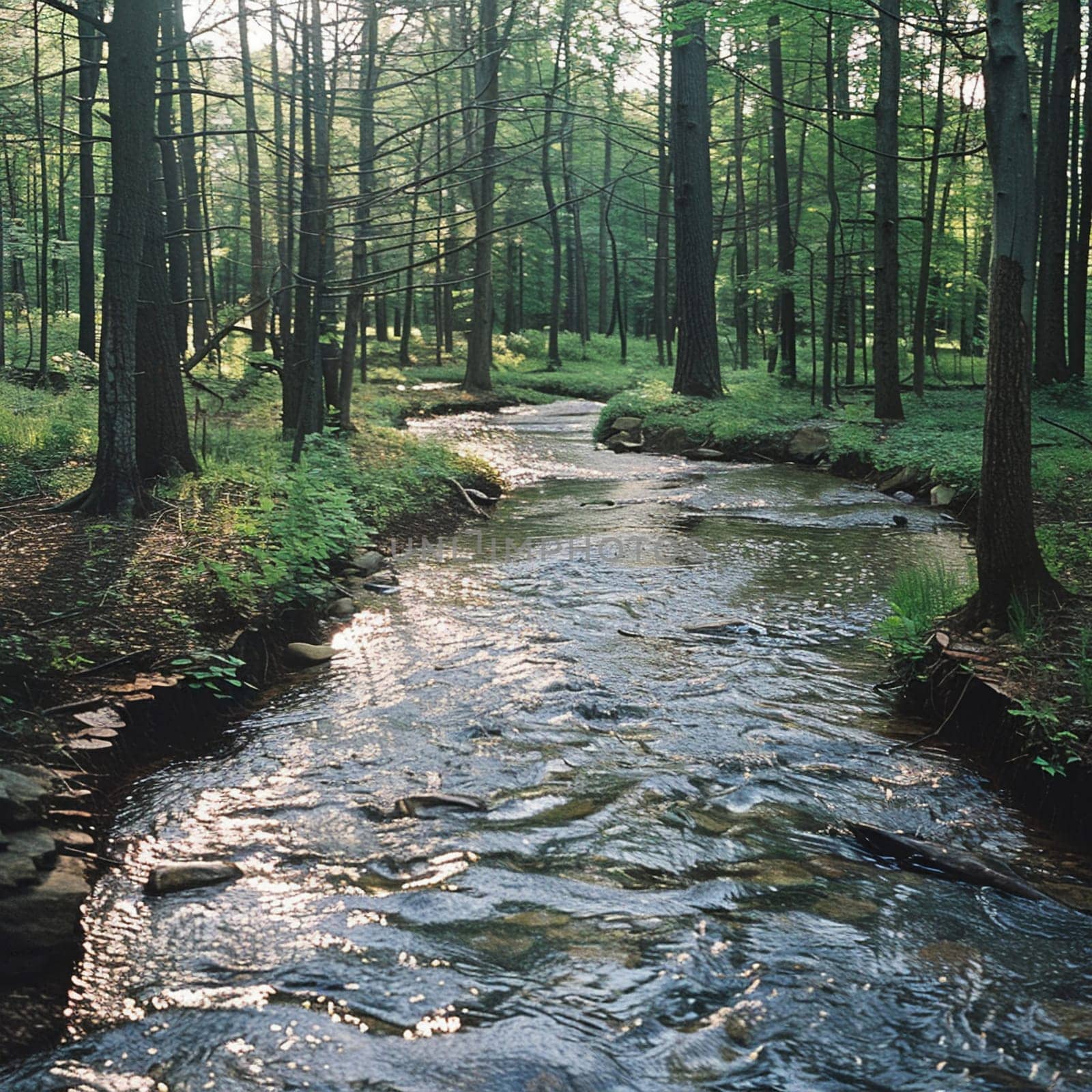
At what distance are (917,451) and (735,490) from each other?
286cm

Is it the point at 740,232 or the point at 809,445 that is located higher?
the point at 740,232

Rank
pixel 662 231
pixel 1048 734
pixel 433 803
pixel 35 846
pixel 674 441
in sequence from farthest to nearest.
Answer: pixel 662 231 < pixel 674 441 < pixel 433 803 < pixel 1048 734 < pixel 35 846

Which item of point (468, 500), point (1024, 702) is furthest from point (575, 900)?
point (468, 500)

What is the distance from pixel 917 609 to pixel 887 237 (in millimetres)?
12551

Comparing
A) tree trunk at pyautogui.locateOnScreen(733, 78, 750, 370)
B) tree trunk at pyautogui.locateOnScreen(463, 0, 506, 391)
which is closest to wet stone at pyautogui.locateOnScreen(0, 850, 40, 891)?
tree trunk at pyautogui.locateOnScreen(463, 0, 506, 391)

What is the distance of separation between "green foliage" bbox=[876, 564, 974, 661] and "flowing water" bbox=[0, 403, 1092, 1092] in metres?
0.38

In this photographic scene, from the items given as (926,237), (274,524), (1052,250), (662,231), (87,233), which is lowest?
(274,524)

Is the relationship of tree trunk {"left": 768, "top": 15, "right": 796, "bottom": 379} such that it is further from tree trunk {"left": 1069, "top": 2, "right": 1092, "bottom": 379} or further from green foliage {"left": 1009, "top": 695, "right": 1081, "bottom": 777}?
green foliage {"left": 1009, "top": 695, "right": 1081, "bottom": 777}

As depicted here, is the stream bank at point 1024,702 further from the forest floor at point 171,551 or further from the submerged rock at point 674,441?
the submerged rock at point 674,441

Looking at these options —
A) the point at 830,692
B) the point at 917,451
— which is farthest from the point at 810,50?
the point at 830,692

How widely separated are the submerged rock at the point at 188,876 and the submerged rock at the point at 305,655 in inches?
110

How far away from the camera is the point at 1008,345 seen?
5.55 meters

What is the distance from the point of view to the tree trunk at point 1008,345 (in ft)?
17.7

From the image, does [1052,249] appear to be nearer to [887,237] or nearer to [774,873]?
[887,237]
